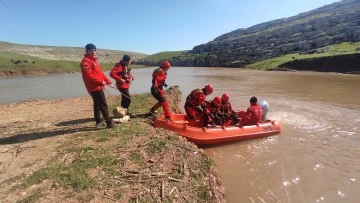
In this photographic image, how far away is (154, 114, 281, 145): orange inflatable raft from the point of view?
1027 cm

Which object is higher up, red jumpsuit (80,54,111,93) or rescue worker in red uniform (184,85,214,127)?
red jumpsuit (80,54,111,93)

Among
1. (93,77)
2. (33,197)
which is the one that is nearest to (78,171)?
(33,197)

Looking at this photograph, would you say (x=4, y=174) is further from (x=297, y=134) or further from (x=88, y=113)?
(x=297, y=134)

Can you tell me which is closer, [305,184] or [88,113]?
[305,184]

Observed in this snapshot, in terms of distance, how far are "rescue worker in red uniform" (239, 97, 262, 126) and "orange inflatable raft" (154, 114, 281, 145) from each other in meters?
0.29

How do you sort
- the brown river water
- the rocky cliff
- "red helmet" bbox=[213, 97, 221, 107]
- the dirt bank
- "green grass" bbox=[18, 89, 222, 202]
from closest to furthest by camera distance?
1. "green grass" bbox=[18, 89, 222, 202]
2. the brown river water
3. "red helmet" bbox=[213, 97, 221, 107]
4. the dirt bank
5. the rocky cliff

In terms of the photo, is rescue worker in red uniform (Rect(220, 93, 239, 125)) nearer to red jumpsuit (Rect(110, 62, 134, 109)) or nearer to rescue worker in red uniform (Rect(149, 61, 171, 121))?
rescue worker in red uniform (Rect(149, 61, 171, 121))

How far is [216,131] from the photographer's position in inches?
419

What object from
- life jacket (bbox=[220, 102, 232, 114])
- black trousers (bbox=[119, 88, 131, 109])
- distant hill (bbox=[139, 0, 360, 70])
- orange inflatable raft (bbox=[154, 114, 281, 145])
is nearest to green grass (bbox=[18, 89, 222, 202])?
orange inflatable raft (bbox=[154, 114, 281, 145])

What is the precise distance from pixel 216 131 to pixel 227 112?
181 cm

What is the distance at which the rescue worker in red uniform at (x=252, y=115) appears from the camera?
1204 centimetres

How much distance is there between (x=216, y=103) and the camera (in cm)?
1186

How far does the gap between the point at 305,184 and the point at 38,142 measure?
7252 millimetres

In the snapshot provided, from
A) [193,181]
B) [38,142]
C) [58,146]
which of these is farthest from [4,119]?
[193,181]
